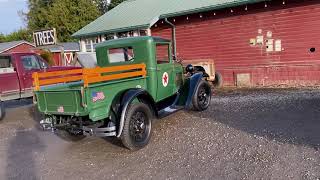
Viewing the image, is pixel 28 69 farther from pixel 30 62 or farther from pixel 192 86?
pixel 192 86

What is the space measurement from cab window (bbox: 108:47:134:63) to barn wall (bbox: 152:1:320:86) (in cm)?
746

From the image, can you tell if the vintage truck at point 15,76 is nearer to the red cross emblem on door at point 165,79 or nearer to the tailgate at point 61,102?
the tailgate at point 61,102

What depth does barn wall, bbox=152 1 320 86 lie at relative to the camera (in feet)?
41.1

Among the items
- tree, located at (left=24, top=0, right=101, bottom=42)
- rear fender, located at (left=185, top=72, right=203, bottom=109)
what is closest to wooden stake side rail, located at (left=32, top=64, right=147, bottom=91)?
rear fender, located at (left=185, top=72, right=203, bottom=109)

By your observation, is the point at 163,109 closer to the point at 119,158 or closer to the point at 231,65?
the point at 119,158

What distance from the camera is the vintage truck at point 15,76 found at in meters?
11.2

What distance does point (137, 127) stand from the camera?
650 cm

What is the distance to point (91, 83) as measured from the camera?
5.79 meters

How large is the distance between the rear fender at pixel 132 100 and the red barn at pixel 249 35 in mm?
7729

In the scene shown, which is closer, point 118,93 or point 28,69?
point 118,93

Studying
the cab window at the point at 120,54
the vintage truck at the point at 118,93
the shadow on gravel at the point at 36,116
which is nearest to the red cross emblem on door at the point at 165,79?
the vintage truck at the point at 118,93

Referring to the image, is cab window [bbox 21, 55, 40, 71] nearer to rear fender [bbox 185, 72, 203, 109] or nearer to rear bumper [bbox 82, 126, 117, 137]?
rear fender [bbox 185, 72, 203, 109]

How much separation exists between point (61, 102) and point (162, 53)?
2.75 m

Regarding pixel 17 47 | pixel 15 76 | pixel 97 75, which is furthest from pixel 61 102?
pixel 17 47
